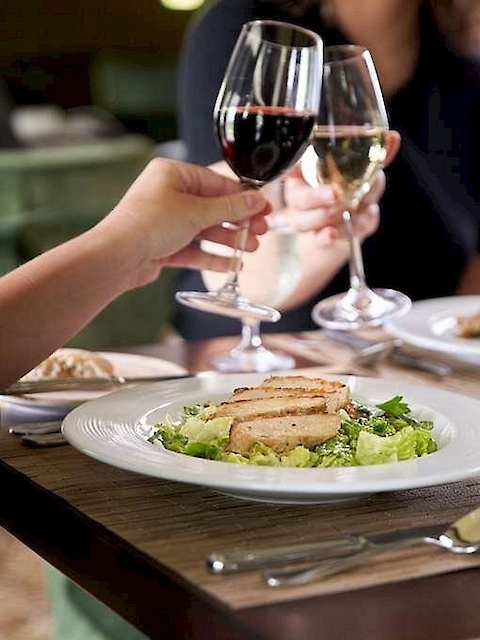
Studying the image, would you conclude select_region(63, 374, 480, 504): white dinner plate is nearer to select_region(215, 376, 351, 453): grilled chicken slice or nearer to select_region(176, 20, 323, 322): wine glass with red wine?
select_region(215, 376, 351, 453): grilled chicken slice

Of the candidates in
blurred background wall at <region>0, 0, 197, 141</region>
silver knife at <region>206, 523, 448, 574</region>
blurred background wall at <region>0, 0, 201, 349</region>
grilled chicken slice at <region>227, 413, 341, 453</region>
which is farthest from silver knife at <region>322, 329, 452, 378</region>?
blurred background wall at <region>0, 0, 197, 141</region>

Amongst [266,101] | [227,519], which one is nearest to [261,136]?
[266,101]

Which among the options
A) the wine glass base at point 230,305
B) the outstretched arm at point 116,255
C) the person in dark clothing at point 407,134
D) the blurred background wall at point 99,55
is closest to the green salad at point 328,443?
the outstretched arm at point 116,255

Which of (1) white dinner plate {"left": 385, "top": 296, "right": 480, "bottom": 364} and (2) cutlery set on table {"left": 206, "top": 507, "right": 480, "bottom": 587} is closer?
(2) cutlery set on table {"left": 206, "top": 507, "right": 480, "bottom": 587}

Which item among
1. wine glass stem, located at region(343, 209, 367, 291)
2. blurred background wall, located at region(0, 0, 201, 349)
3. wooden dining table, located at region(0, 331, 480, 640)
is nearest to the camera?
wooden dining table, located at region(0, 331, 480, 640)

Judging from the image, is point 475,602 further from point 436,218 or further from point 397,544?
point 436,218

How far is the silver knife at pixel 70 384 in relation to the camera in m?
1.21

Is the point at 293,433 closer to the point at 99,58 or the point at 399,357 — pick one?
the point at 399,357

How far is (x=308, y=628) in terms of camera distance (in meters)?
0.73

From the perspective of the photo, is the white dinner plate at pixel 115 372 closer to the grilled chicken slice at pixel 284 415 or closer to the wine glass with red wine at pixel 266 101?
the wine glass with red wine at pixel 266 101

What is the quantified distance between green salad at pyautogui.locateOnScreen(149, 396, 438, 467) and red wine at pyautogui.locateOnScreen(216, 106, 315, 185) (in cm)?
38

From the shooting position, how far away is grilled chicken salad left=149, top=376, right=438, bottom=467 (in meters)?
0.94

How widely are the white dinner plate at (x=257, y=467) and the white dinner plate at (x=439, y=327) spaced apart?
0.91 feet

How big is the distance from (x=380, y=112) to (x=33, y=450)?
0.61 m
